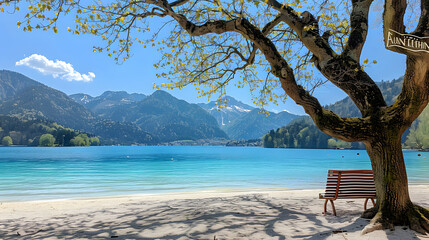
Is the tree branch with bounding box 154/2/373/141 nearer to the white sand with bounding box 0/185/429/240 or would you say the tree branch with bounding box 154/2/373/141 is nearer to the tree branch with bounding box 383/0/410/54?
the tree branch with bounding box 383/0/410/54

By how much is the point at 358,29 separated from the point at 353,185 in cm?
422

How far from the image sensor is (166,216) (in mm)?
8484

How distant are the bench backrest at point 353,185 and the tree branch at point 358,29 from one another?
313 centimetres

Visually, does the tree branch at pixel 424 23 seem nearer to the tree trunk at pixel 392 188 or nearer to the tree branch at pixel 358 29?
the tree branch at pixel 358 29

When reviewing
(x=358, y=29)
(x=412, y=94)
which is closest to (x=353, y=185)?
(x=412, y=94)

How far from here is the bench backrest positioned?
8.03 metres

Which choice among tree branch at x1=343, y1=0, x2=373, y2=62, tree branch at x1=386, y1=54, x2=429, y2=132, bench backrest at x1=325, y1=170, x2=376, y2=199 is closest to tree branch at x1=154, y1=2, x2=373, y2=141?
tree branch at x1=386, y1=54, x2=429, y2=132

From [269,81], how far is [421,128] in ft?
364

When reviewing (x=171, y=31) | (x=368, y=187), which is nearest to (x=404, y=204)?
(x=368, y=187)

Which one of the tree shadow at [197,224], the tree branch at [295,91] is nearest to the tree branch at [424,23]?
the tree branch at [295,91]

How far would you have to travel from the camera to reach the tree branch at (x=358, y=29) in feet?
24.5

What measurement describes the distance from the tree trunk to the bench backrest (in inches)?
53.4

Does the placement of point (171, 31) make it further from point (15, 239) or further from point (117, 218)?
point (15, 239)

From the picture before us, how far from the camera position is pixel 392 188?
6453mm
